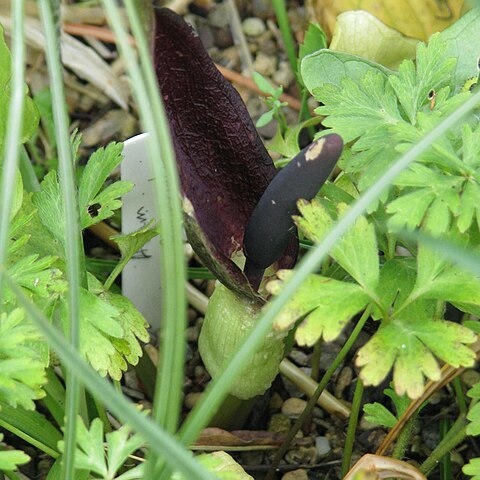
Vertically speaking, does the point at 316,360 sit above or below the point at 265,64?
below

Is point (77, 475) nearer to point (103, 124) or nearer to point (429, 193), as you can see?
Result: point (429, 193)

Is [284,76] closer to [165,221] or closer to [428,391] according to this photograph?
[428,391]

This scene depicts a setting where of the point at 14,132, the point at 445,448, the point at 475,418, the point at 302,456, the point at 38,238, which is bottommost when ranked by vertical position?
the point at 302,456

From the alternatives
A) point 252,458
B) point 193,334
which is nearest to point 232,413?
point 252,458

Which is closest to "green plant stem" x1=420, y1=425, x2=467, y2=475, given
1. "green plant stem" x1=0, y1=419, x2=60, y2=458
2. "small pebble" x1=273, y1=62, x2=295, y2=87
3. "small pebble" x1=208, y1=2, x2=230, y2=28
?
"green plant stem" x1=0, y1=419, x2=60, y2=458

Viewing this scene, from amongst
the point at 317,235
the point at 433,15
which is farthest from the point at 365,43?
the point at 317,235

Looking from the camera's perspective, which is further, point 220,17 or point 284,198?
point 220,17

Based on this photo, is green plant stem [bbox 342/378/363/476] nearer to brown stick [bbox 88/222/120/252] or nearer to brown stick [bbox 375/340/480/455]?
brown stick [bbox 375/340/480/455]

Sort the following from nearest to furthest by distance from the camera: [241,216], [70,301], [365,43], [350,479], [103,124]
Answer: [70,301], [350,479], [241,216], [365,43], [103,124]
